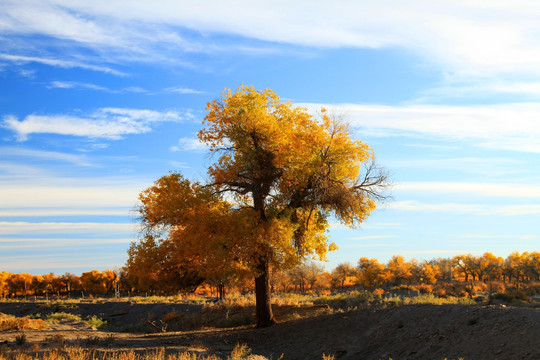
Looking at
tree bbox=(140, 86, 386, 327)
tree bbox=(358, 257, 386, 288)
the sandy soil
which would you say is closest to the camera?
the sandy soil

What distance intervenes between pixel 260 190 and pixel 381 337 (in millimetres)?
9268

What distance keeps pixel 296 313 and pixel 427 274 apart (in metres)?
60.8

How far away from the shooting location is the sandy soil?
13969mm

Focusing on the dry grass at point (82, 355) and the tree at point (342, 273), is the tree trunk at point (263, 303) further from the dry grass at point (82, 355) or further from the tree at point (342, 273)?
the tree at point (342, 273)

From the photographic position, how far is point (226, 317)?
93.2 ft

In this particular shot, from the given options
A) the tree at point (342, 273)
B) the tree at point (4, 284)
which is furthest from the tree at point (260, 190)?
the tree at point (4, 284)

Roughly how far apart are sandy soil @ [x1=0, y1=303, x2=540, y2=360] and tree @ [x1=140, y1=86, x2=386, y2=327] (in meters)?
3.21

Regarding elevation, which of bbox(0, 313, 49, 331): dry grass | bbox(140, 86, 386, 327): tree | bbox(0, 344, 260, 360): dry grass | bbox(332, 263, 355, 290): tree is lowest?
bbox(332, 263, 355, 290): tree

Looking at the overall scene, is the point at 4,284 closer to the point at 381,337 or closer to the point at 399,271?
the point at 399,271

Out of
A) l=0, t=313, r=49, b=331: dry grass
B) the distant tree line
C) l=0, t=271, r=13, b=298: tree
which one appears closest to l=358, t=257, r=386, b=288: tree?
the distant tree line

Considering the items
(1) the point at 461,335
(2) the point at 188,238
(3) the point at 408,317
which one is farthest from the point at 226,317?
(1) the point at 461,335

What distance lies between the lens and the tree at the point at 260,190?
22.0 metres

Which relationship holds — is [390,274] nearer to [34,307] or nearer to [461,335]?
[34,307]

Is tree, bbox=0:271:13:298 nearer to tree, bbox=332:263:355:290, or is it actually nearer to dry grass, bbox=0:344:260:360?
tree, bbox=332:263:355:290
